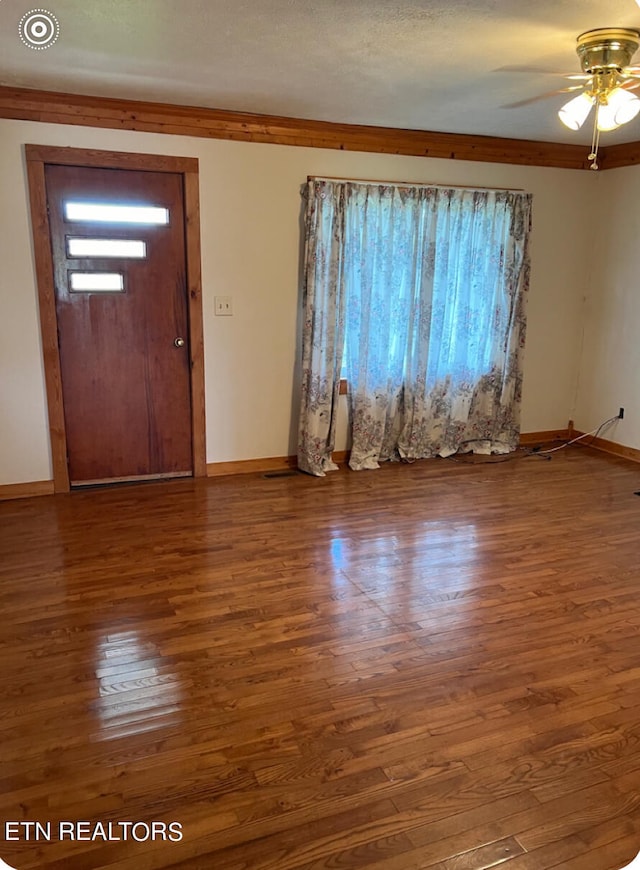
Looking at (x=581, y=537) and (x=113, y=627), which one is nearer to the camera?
(x=113, y=627)

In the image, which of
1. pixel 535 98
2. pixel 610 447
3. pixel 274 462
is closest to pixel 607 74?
pixel 535 98

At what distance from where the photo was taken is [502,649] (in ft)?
8.77

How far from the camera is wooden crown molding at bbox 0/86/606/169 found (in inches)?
151

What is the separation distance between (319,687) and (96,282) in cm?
308

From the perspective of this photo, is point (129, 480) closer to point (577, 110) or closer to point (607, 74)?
point (577, 110)

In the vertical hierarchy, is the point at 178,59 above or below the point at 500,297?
above

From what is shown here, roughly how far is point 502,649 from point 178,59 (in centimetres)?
315

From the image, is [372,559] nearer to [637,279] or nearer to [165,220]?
[165,220]

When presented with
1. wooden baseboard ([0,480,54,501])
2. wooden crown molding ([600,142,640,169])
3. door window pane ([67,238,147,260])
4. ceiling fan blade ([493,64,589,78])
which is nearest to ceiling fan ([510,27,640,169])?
ceiling fan blade ([493,64,589,78])

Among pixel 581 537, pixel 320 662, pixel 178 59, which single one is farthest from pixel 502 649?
pixel 178 59

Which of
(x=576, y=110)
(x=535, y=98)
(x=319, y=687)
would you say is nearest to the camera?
(x=319, y=687)

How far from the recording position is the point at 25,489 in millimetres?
4316

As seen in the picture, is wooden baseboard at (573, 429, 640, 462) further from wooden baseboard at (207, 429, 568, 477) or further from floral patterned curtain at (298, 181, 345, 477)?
floral patterned curtain at (298, 181, 345, 477)

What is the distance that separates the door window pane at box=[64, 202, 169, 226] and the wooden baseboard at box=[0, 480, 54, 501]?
1.77 metres
